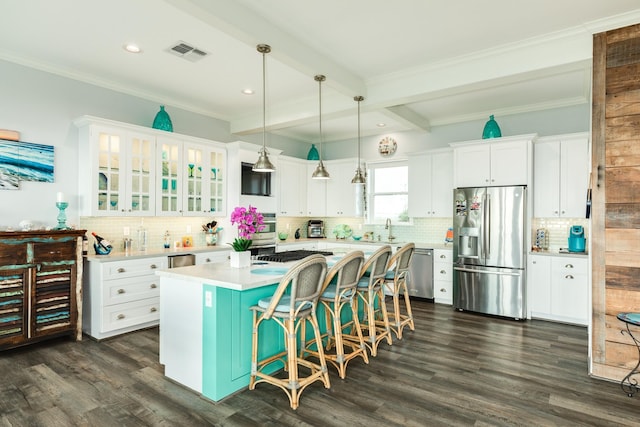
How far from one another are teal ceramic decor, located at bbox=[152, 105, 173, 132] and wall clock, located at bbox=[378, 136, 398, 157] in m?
3.63

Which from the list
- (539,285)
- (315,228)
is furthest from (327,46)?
(315,228)

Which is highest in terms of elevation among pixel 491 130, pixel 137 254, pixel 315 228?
pixel 491 130

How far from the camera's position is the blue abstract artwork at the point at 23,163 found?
384 centimetres

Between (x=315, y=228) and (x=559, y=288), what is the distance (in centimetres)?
421

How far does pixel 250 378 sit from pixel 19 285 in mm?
2542

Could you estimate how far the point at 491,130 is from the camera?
5301 mm

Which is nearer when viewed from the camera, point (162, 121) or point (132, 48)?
point (132, 48)

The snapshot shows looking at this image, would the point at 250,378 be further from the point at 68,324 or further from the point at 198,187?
the point at 198,187

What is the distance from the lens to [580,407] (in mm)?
2656

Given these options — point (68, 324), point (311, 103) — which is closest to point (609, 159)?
point (311, 103)

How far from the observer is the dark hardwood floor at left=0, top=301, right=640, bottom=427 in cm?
250

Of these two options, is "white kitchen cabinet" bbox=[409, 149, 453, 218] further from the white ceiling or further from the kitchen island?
the kitchen island

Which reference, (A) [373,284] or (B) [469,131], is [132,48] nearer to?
(A) [373,284]

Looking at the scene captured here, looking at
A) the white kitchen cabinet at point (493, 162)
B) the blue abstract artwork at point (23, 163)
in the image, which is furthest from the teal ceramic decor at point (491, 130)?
the blue abstract artwork at point (23, 163)
